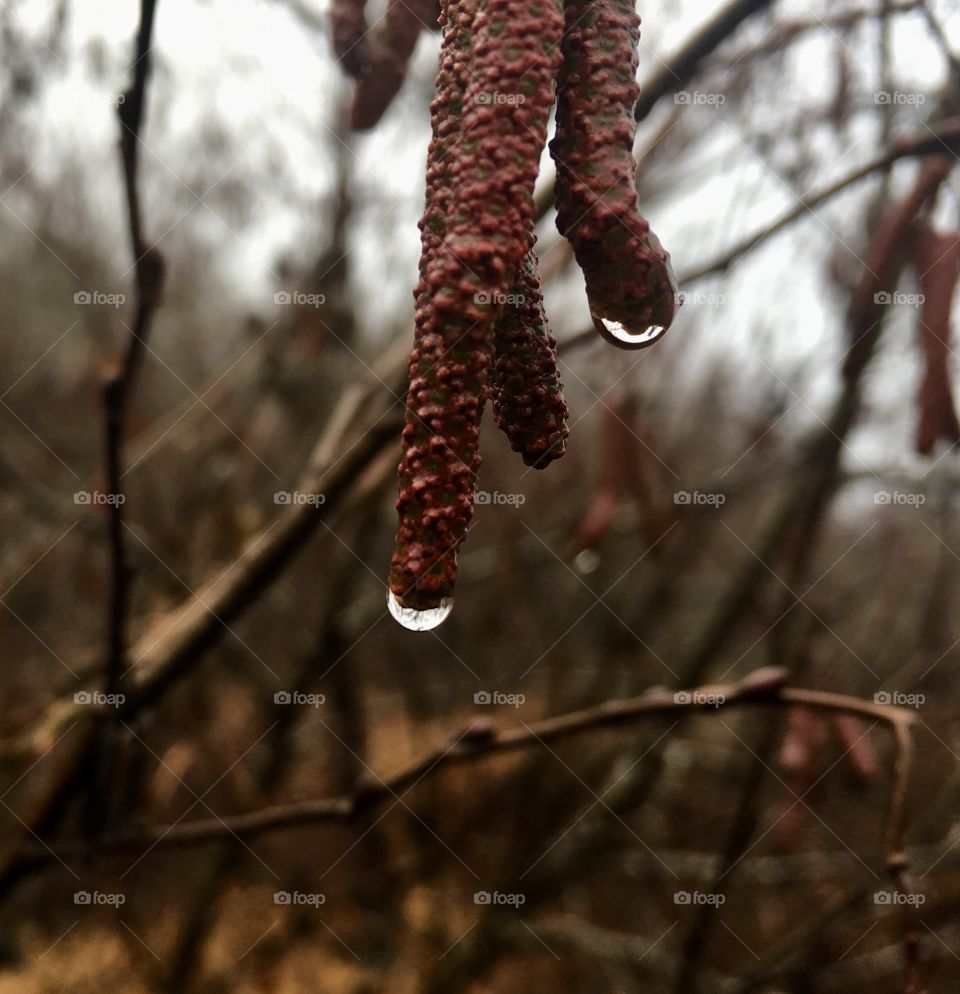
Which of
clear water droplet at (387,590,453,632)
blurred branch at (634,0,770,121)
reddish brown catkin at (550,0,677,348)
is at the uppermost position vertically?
reddish brown catkin at (550,0,677,348)

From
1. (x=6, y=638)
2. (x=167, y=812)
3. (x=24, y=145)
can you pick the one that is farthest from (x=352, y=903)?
(x=24, y=145)

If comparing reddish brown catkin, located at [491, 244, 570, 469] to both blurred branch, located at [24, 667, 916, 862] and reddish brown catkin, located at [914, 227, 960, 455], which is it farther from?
reddish brown catkin, located at [914, 227, 960, 455]

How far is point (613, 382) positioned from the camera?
2.71 m

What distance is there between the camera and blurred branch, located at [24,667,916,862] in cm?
97

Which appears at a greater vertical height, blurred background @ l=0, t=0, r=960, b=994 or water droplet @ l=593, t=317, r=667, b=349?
water droplet @ l=593, t=317, r=667, b=349

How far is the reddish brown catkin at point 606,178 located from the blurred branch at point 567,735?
2.19 feet

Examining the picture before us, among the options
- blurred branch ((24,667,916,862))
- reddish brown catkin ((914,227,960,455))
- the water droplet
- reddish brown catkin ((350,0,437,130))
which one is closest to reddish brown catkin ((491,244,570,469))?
the water droplet

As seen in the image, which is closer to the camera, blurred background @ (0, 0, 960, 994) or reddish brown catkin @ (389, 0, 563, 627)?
reddish brown catkin @ (389, 0, 563, 627)

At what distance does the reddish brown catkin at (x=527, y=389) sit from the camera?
0.48 meters

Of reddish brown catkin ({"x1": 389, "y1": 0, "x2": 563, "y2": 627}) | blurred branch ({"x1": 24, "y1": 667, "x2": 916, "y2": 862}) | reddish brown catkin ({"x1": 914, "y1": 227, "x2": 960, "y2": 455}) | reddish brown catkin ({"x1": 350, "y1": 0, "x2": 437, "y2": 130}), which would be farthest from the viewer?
reddish brown catkin ({"x1": 914, "y1": 227, "x2": 960, "y2": 455})

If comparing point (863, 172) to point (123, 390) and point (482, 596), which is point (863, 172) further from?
point (482, 596)

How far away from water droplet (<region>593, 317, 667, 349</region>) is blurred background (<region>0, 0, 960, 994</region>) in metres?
0.70

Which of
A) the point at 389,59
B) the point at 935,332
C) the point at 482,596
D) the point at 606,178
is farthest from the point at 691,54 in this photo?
the point at 482,596

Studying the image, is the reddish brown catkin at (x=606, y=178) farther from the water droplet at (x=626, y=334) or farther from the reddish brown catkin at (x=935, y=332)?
the reddish brown catkin at (x=935, y=332)
